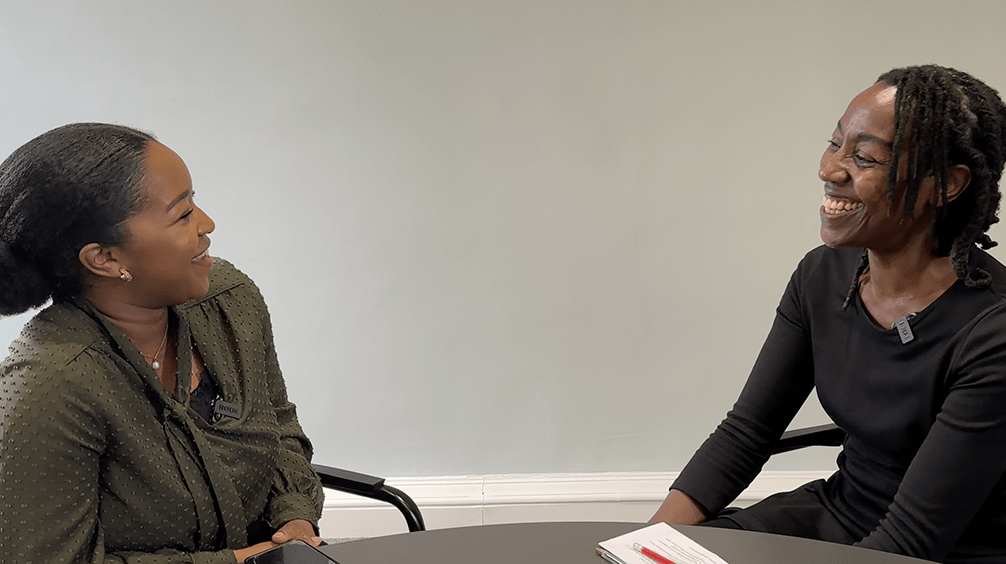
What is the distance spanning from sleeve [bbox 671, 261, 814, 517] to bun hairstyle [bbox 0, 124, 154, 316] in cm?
112

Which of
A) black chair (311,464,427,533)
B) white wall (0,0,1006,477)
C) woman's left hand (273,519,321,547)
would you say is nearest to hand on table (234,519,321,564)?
woman's left hand (273,519,321,547)

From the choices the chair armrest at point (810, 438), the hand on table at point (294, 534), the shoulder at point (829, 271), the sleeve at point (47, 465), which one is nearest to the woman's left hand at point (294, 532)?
the hand on table at point (294, 534)

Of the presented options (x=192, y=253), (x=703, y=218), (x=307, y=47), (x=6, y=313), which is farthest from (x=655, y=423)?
(x=6, y=313)

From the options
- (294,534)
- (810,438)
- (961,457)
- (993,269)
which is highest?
(993,269)

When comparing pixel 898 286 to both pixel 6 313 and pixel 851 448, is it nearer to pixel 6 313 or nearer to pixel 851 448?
pixel 851 448

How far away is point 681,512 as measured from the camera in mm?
1728

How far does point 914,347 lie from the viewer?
1.54 m

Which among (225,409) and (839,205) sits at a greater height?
(839,205)

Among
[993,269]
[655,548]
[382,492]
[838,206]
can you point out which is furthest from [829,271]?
[382,492]

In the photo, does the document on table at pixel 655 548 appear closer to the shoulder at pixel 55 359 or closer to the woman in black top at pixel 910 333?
the woman in black top at pixel 910 333

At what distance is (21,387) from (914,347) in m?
1.41

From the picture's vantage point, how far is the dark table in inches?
49.5

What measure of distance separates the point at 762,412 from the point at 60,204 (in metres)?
1.31

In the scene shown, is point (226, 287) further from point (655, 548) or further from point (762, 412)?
point (762, 412)
